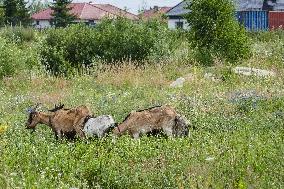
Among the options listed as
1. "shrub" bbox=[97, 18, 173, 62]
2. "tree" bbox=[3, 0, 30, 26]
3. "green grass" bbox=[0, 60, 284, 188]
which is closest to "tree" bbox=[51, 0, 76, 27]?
"tree" bbox=[3, 0, 30, 26]

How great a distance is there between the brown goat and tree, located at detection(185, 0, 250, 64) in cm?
1280

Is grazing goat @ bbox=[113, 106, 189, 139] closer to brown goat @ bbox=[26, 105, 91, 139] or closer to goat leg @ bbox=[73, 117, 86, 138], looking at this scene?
goat leg @ bbox=[73, 117, 86, 138]

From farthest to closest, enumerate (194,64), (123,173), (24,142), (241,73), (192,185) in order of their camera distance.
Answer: (194,64) → (241,73) → (24,142) → (123,173) → (192,185)

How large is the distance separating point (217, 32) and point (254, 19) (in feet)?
102

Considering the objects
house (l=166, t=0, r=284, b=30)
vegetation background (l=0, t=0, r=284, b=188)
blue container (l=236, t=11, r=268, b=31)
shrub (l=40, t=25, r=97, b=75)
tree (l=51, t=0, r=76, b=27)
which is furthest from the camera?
tree (l=51, t=0, r=76, b=27)

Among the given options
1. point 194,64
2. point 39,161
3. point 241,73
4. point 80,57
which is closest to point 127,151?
point 39,161

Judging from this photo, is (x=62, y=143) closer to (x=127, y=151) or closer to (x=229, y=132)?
(x=127, y=151)

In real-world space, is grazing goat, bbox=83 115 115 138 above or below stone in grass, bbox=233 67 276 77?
below

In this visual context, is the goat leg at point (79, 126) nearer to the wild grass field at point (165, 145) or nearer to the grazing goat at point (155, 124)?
the wild grass field at point (165, 145)

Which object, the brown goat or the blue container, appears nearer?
the brown goat

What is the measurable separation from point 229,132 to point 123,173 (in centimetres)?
309

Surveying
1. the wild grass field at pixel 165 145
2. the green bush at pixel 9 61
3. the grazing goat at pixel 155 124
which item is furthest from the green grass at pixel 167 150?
the green bush at pixel 9 61

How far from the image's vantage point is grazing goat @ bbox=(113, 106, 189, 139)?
10.7 meters

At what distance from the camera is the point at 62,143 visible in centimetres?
1041
